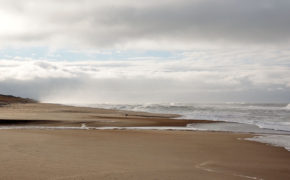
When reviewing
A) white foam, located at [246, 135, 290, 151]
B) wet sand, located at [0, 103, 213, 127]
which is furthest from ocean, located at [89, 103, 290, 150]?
wet sand, located at [0, 103, 213, 127]

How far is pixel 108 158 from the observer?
8.26 metres

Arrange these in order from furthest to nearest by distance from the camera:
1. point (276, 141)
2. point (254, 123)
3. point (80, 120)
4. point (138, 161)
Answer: point (254, 123) < point (80, 120) < point (276, 141) < point (138, 161)

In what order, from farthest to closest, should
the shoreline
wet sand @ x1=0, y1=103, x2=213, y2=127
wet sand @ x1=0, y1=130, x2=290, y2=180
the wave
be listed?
1. the wave
2. wet sand @ x1=0, y1=103, x2=213, y2=127
3. the shoreline
4. wet sand @ x1=0, y1=130, x2=290, y2=180

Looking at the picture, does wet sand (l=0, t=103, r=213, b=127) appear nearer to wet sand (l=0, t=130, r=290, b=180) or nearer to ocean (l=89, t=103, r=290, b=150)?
ocean (l=89, t=103, r=290, b=150)

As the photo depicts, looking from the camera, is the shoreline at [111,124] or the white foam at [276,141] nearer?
the white foam at [276,141]

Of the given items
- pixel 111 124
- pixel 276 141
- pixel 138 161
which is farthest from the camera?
pixel 111 124

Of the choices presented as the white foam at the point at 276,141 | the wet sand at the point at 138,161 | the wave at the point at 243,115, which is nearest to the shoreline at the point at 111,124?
the white foam at the point at 276,141

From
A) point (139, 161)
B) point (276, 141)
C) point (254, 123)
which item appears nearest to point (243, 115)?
point (254, 123)

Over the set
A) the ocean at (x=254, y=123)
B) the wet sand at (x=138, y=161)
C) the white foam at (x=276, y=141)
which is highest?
the ocean at (x=254, y=123)

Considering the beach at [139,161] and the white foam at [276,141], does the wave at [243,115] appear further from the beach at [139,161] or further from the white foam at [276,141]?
the beach at [139,161]


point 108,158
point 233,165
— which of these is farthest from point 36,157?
point 233,165

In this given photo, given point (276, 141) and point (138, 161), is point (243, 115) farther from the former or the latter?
point (138, 161)

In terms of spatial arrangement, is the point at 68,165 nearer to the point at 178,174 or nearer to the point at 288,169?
the point at 178,174

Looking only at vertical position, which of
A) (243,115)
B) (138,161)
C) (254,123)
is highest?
(243,115)
